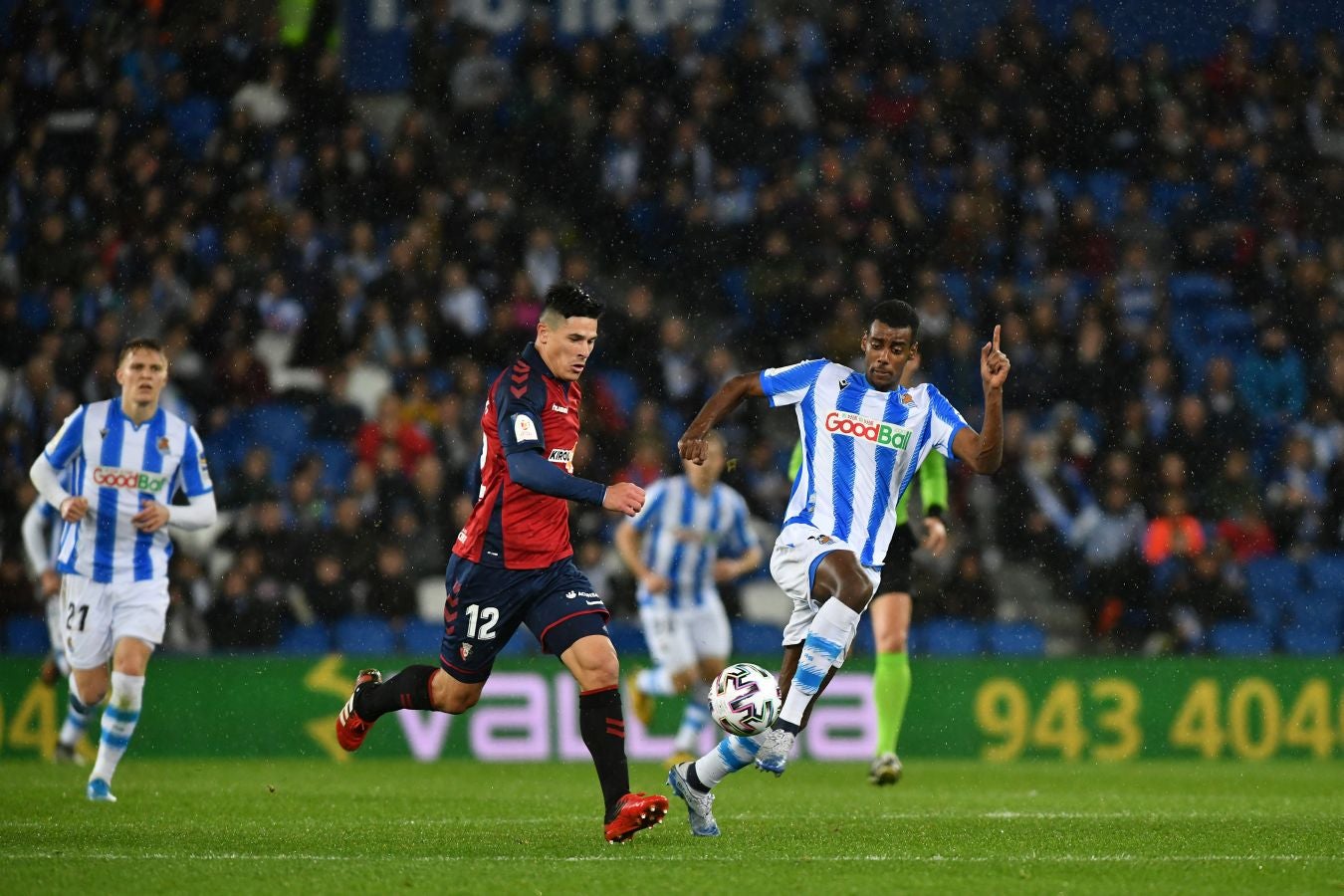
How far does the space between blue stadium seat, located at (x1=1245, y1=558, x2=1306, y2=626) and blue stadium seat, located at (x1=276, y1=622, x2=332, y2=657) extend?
7916mm

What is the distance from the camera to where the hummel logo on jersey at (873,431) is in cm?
819

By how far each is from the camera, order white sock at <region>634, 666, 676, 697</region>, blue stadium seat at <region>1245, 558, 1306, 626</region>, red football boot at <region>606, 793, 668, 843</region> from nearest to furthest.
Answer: red football boot at <region>606, 793, 668, 843</region>
white sock at <region>634, 666, 676, 697</region>
blue stadium seat at <region>1245, 558, 1306, 626</region>

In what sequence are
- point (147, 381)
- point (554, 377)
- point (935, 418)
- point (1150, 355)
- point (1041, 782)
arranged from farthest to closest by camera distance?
1. point (1150, 355)
2. point (1041, 782)
3. point (147, 381)
4. point (935, 418)
5. point (554, 377)

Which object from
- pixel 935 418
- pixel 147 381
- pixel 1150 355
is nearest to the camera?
pixel 935 418

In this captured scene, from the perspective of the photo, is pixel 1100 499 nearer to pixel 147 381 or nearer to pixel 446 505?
pixel 446 505

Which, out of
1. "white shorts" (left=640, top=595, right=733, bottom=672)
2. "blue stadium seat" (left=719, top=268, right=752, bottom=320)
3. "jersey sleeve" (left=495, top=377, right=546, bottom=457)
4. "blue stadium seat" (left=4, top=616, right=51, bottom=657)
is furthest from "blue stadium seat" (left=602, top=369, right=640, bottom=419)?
"jersey sleeve" (left=495, top=377, right=546, bottom=457)

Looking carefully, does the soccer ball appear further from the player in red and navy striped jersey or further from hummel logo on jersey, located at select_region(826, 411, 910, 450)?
hummel logo on jersey, located at select_region(826, 411, 910, 450)

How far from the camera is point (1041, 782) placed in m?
11.6

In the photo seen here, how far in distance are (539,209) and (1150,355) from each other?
20.4ft

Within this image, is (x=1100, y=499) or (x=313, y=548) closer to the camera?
(x=313, y=548)

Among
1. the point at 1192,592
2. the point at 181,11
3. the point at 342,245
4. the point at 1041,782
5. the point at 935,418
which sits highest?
the point at 181,11

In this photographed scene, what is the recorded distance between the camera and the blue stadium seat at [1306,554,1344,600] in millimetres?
15820

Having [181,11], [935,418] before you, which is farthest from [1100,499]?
[181,11]

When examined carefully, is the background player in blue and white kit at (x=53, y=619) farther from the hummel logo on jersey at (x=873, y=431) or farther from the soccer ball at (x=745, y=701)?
the soccer ball at (x=745, y=701)
